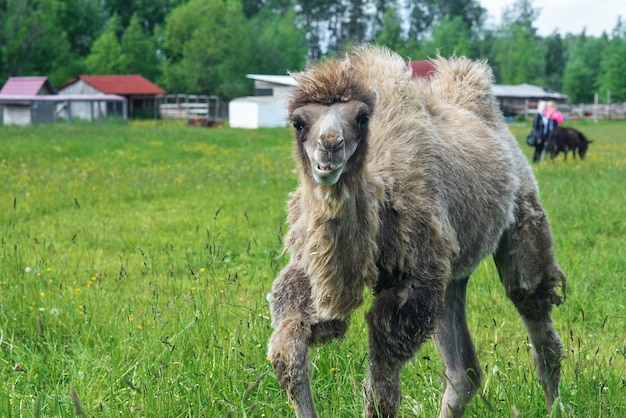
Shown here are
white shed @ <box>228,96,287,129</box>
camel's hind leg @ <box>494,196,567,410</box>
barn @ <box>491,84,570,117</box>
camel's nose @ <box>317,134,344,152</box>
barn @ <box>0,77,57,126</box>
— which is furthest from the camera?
barn @ <box>491,84,570,117</box>

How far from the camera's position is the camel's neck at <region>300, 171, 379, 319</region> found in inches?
146

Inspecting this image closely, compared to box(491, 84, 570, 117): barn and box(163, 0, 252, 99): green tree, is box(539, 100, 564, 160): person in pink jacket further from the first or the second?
box(491, 84, 570, 117): barn

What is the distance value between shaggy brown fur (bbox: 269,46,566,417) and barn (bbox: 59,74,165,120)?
5953 cm

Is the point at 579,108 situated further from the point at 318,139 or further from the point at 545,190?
the point at 318,139

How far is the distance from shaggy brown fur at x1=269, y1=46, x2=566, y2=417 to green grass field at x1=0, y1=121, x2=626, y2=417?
13.9 inches

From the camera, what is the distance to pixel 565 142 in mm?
21547

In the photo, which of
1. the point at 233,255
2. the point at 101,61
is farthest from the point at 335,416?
the point at 101,61

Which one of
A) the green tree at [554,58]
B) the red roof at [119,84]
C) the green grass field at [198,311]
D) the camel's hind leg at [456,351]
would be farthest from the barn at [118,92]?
the camel's hind leg at [456,351]

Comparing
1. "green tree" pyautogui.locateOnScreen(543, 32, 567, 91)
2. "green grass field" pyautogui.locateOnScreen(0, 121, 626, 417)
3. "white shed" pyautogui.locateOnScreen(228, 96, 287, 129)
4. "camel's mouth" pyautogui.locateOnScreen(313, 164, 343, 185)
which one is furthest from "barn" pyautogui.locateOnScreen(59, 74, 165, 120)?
"camel's mouth" pyautogui.locateOnScreen(313, 164, 343, 185)

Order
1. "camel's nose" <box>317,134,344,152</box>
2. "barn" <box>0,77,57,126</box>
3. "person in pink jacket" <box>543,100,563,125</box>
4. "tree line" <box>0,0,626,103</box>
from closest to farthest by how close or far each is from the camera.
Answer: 1. "camel's nose" <box>317,134,344,152</box>
2. "person in pink jacket" <box>543,100,563,125</box>
3. "barn" <box>0,77,57,126</box>
4. "tree line" <box>0,0,626,103</box>

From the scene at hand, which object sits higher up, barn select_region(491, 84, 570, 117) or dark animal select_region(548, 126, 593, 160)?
dark animal select_region(548, 126, 593, 160)

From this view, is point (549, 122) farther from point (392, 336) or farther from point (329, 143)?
point (329, 143)

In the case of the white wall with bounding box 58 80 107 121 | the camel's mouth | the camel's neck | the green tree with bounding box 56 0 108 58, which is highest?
the green tree with bounding box 56 0 108 58

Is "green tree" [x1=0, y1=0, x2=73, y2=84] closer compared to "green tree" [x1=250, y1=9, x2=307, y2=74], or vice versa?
"green tree" [x1=0, y1=0, x2=73, y2=84]
